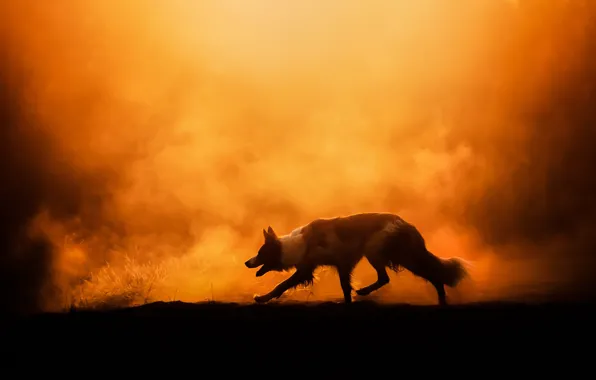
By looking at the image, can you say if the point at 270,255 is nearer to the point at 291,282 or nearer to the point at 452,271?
the point at 291,282

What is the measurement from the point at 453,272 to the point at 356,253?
115 centimetres

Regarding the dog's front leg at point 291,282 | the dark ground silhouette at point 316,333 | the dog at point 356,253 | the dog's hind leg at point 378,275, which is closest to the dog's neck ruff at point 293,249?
the dog at point 356,253

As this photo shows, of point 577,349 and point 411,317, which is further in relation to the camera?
point 411,317

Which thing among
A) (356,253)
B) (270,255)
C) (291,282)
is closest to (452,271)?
(356,253)

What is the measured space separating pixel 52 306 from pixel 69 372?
4452mm

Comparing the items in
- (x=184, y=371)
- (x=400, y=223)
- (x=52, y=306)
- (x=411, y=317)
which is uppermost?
(x=400, y=223)

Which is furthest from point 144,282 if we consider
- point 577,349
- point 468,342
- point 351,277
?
point 577,349

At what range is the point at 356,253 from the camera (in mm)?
6875

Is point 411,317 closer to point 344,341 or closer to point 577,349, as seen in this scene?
point 344,341

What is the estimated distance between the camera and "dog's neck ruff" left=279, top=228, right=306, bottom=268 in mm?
6984

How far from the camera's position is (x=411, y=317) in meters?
4.94

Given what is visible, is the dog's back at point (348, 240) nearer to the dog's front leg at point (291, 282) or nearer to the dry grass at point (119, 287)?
the dog's front leg at point (291, 282)

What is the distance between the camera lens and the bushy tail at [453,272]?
22.0ft

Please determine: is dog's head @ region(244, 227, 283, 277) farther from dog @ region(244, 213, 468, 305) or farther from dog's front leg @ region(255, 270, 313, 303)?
dog's front leg @ region(255, 270, 313, 303)
